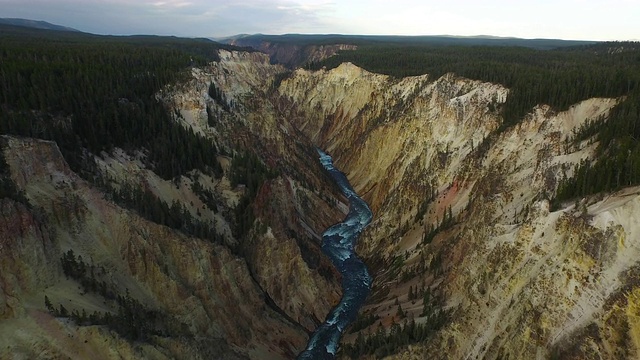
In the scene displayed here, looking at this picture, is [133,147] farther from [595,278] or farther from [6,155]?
[595,278]

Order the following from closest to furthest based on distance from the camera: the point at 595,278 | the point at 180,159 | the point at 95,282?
the point at 595,278 → the point at 95,282 → the point at 180,159

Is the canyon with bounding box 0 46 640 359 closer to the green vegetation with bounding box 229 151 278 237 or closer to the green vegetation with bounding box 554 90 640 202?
the green vegetation with bounding box 229 151 278 237

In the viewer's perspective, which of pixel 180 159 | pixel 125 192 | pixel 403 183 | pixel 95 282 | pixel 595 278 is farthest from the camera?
pixel 403 183

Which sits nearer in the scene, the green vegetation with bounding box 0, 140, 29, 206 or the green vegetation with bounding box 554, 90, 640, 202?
the green vegetation with bounding box 0, 140, 29, 206

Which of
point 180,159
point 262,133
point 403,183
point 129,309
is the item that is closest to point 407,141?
point 403,183

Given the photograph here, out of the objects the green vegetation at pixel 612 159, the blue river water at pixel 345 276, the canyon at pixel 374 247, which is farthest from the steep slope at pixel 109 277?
the green vegetation at pixel 612 159

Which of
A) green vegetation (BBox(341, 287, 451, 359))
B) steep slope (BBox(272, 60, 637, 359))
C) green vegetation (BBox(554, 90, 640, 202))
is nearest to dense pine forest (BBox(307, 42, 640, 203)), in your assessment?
green vegetation (BBox(554, 90, 640, 202))

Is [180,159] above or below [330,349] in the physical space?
above
